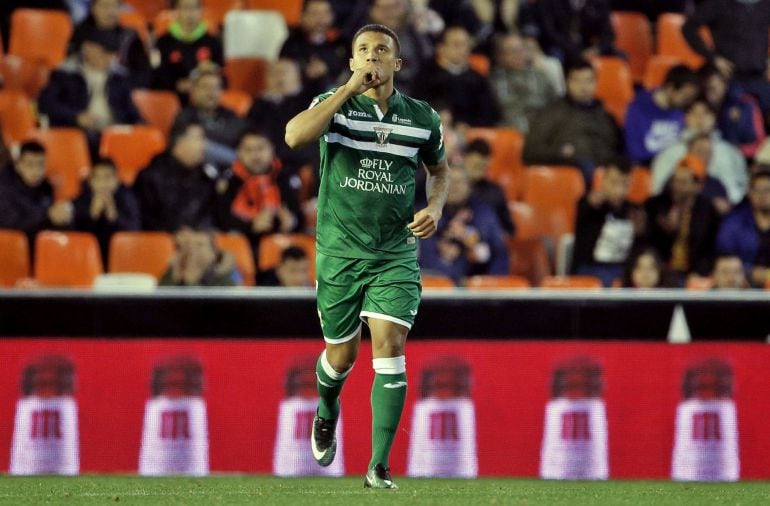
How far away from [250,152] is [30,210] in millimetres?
1677

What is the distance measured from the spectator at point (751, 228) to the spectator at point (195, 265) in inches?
146

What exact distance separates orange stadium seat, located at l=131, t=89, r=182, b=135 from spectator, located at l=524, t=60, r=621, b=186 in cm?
311

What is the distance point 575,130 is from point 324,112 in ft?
21.7

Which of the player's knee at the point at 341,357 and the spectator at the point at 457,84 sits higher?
the spectator at the point at 457,84

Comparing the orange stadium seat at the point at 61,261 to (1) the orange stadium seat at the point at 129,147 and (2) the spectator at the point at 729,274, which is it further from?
(2) the spectator at the point at 729,274

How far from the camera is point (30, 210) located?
1047 cm

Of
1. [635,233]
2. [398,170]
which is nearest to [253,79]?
[635,233]

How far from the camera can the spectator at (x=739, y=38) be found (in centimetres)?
1326

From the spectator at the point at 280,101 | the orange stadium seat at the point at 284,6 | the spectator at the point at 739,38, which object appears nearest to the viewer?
the spectator at the point at 280,101

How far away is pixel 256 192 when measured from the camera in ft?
35.4

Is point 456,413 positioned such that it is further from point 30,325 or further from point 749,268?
point 749,268

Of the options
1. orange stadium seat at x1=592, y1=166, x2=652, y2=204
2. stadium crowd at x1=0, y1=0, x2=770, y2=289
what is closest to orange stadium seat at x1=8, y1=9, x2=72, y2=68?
stadium crowd at x1=0, y1=0, x2=770, y2=289

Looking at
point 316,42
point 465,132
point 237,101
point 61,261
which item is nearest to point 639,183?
point 465,132

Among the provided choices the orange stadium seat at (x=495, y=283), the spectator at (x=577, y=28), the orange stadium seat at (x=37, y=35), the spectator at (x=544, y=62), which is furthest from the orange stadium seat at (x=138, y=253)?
the spectator at (x=577, y=28)
